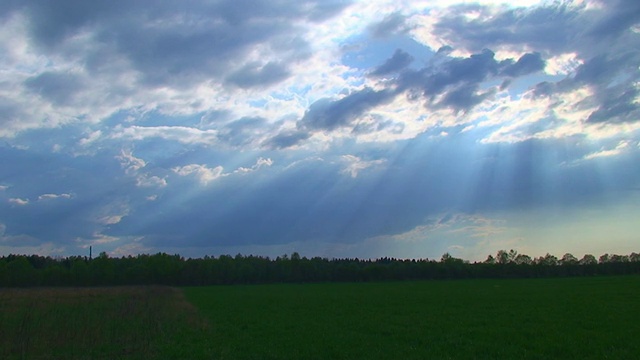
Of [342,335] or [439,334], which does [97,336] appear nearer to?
[342,335]

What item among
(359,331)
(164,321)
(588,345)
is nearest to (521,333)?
(588,345)

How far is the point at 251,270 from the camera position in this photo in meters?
127

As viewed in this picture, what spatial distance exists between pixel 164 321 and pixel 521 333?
A: 705 inches

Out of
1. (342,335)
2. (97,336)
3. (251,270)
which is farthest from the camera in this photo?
(251,270)

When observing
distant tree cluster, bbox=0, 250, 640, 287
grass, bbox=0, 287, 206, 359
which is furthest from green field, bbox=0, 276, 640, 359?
distant tree cluster, bbox=0, 250, 640, 287

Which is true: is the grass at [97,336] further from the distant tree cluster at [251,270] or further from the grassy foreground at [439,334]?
the distant tree cluster at [251,270]

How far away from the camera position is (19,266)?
105312 millimetres

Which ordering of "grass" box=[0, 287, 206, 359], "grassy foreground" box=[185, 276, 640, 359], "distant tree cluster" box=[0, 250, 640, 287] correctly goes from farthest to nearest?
"distant tree cluster" box=[0, 250, 640, 287] < "grass" box=[0, 287, 206, 359] < "grassy foreground" box=[185, 276, 640, 359]

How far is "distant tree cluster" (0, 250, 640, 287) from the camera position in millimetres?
111750

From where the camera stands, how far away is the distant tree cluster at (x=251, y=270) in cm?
11175

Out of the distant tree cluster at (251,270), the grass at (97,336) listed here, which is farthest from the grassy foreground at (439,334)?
the distant tree cluster at (251,270)

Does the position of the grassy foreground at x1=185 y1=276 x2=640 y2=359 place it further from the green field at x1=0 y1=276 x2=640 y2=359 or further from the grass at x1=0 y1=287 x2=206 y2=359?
the grass at x1=0 y1=287 x2=206 y2=359

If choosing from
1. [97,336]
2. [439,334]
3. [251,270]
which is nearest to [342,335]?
[439,334]

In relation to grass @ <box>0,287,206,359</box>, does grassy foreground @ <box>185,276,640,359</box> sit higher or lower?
lower
